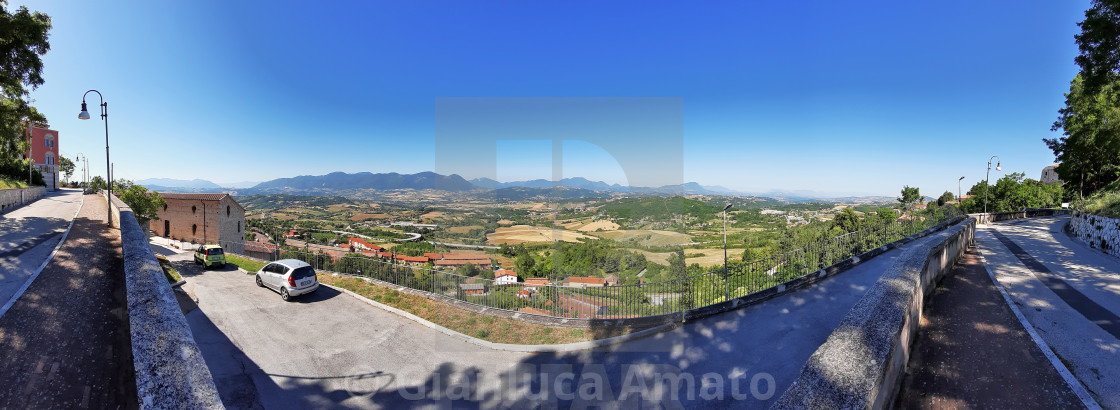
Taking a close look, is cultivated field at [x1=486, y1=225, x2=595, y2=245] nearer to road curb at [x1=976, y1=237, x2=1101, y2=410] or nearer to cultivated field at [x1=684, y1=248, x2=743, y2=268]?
road curb at [x1=976, y1=237, x2=1101, y2=410]

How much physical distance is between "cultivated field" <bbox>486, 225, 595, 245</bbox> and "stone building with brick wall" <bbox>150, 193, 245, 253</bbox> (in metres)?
29.2

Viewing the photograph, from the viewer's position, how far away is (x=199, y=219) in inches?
1133

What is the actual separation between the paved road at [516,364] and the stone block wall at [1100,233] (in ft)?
31.6

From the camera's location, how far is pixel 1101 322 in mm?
4758

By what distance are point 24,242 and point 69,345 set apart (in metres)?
11.0

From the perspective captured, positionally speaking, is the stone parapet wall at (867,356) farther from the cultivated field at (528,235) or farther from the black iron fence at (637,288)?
the cultivated field at (528,235)

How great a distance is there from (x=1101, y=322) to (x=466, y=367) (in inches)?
355

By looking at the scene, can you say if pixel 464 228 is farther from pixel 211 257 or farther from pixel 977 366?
pixel 211 257

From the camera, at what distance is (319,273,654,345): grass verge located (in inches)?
240

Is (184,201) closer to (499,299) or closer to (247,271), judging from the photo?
(247,271)

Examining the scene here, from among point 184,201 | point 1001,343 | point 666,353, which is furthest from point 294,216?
point 1001,343

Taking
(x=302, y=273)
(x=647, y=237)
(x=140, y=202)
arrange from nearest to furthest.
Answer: (x=302, y=273)
(x=647, y=237)
(x=140, y=202)

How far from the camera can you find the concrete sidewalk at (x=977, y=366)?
9.84ft

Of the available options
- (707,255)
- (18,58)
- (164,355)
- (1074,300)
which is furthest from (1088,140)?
(18,58)
